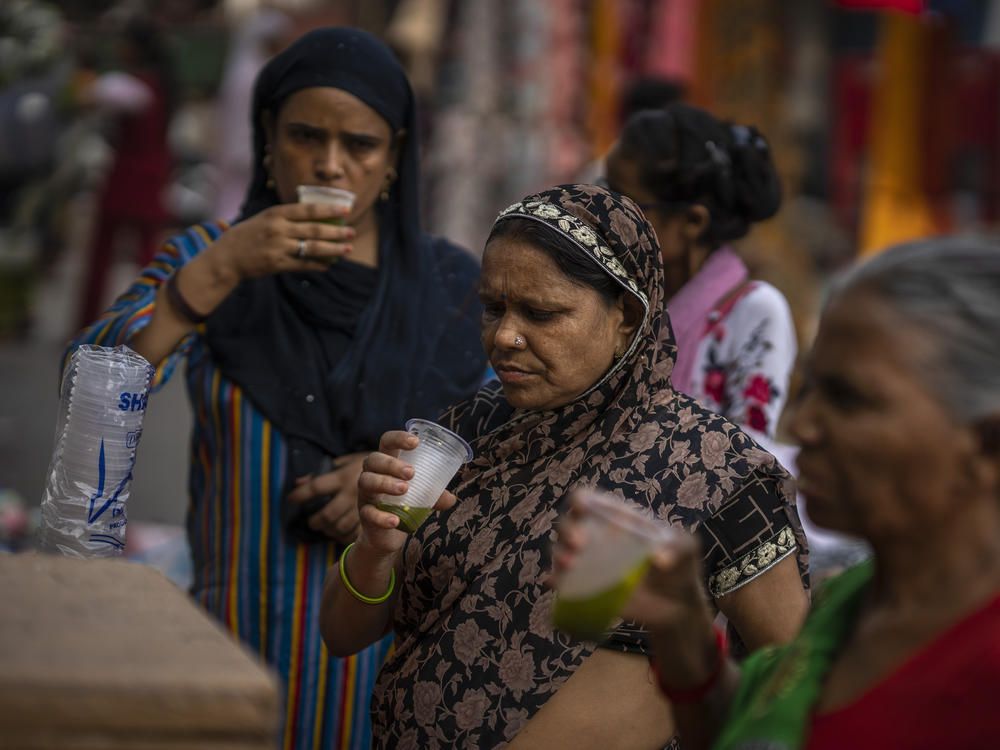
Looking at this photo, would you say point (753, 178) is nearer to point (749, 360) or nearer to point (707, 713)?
point (749, 360)

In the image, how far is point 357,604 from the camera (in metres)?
2.17

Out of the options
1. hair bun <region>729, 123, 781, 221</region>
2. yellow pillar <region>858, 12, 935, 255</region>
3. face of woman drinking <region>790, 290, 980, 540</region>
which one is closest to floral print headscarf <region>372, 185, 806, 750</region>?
face of woman drinking <region>790, 290, 980, 540</region>

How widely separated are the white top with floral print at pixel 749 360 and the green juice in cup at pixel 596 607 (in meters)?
1.76

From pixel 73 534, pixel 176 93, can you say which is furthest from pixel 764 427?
pixel 176 93

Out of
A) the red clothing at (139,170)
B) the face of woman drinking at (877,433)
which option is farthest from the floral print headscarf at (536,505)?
the red clothing at (139,170)

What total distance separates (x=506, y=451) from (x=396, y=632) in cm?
39

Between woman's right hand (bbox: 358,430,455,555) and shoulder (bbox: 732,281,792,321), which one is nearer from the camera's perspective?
woman's right hand (bbox: 358,430,455,555)

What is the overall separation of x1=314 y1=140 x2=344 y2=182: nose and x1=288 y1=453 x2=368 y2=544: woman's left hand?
2.13ft

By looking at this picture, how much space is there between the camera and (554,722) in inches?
80.7

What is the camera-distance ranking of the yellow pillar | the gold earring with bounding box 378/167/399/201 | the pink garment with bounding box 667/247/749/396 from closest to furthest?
the gold earring with bounding box 378/167/399/201 → the pink garment with bounding box 667/247/749/396 → the yellow pillar

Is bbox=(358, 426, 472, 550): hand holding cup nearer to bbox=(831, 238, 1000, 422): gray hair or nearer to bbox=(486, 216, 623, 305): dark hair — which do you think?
bbox=(486, 216, 623, 305): dark hair

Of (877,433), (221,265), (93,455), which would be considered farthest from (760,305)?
(877,433)

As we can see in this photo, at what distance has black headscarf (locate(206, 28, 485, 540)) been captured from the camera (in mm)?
2805

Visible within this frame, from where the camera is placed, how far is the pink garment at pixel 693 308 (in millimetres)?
3299
